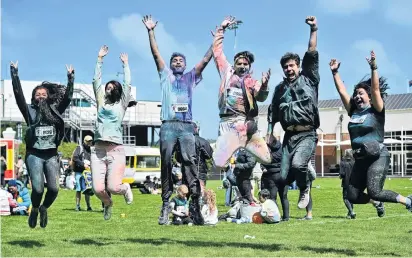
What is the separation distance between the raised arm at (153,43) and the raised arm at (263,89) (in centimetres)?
240

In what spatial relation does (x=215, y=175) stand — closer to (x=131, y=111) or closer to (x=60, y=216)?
(x=131, y=111)

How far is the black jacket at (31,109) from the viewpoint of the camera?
10.0 m

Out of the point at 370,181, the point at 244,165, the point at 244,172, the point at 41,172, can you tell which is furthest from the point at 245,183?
the point at 41,172

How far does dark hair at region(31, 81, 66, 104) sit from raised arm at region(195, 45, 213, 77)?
2642 mm

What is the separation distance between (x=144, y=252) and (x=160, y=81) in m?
Result: 3.91

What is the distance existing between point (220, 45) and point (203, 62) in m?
0.72

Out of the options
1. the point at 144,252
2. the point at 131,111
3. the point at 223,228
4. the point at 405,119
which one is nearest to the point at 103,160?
the point at 144,252

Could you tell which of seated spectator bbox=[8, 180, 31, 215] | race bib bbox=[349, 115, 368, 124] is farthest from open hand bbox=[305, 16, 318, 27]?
seated spectator bbox=[8, 180, 31, 215]

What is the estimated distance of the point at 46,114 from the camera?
33.2ft

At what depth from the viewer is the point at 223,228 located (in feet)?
43.3

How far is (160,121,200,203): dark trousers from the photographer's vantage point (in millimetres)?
11898

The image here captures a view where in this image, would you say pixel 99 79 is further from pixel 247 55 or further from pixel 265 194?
pixel 265 194

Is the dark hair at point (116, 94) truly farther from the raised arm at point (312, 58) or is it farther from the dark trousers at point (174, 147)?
the raised arm at point (312, 58)

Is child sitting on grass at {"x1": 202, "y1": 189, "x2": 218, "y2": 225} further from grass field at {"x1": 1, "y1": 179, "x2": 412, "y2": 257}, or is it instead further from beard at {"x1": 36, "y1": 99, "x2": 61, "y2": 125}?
beard at {"x1": 36, "y1": 99, "x2": 61, "y2": 125}
